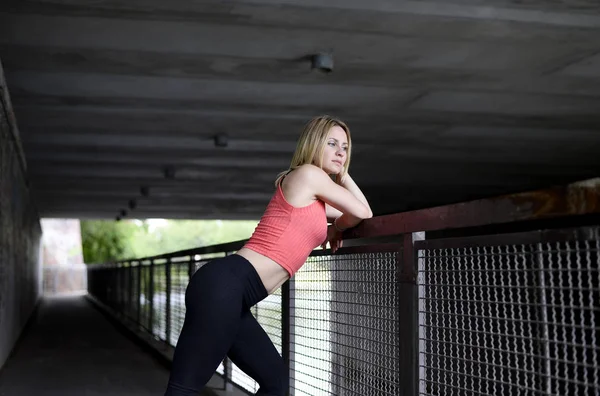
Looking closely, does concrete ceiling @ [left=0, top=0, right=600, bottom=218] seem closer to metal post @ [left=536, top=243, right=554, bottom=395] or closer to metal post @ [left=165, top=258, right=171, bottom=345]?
metal post @ [left=165, top=258, right=171, bottom=345]

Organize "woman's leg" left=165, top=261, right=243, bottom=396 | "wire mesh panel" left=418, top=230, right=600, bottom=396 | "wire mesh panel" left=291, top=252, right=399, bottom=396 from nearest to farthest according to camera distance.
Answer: "wire mesh panel" left=418, top=230, right=600, bottom=396
"woman's leg" left=165, top=261, right=243, bottom=396
"wire mesh panel" left=291, top=252, right=399, bottom=396

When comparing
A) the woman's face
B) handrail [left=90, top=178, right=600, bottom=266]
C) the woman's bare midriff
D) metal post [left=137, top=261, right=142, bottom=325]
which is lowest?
metal post [left=137, top=261, right=142, bottom=325]

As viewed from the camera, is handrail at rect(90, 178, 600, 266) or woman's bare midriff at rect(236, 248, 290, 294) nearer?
handrail at rect(90, 178, 600, 266)

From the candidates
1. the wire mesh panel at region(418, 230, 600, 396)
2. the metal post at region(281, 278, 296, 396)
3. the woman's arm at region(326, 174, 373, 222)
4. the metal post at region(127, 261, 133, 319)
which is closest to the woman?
the woman's arm at region(326, 174, 373, 222)

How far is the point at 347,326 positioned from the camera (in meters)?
3.55

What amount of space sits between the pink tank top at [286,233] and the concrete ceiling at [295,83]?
3898 mm

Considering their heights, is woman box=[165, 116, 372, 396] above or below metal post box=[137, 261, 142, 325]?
above

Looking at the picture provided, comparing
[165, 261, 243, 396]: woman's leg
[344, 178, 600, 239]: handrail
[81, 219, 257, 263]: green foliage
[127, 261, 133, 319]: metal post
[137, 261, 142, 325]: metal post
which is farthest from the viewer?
[81, 219, 257, 263]: green foliage

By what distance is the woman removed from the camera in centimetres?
281

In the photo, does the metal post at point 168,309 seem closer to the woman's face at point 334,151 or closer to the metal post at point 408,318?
the woman's face at point 334,151

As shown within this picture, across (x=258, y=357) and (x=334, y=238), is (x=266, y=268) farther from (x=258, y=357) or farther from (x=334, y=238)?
(x=334, y=238)

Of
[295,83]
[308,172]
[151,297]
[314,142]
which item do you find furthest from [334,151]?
[151,297]

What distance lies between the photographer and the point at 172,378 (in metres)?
2.90

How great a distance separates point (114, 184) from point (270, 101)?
10320mm
